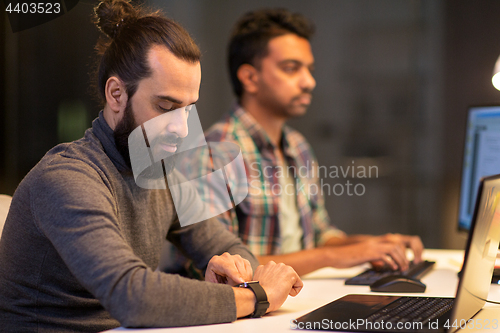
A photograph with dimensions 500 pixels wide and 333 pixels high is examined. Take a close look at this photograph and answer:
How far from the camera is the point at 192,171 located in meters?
1.39

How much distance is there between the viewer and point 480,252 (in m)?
0.79

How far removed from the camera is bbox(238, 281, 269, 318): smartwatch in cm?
87

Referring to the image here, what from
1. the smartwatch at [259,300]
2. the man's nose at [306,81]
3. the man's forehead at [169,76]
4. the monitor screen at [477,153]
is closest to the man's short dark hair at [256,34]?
the man's nose at [306,81]

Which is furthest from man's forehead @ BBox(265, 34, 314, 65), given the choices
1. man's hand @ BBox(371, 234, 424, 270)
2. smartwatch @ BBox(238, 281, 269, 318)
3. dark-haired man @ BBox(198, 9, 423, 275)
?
smartwatch @ BBox(238, 281, 269, 318)

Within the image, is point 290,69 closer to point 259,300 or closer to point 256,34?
point 256,34

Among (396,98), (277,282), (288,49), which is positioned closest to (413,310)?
(277,282)

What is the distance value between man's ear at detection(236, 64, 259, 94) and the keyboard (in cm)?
85

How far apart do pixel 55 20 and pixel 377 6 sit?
2.23 meters

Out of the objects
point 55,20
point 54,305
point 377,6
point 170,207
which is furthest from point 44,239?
point 377,6

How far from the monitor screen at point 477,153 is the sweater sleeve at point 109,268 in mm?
922

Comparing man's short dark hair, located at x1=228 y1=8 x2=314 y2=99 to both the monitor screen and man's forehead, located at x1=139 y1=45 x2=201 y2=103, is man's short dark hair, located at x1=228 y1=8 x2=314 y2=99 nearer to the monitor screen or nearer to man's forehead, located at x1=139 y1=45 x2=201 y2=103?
the monitor screen

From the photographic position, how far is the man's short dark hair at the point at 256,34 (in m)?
1.91

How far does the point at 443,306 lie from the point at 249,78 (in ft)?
4.07

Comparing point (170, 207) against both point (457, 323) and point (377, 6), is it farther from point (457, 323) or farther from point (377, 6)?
point (377, 6)
